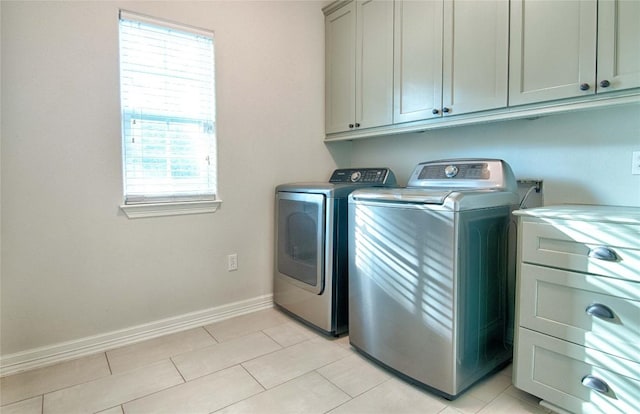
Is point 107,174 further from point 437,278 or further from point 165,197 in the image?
point 437,278

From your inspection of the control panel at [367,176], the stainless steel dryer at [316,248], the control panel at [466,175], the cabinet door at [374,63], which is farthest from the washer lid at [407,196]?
the cabinet door at [374,63]

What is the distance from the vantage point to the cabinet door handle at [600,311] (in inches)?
51.5

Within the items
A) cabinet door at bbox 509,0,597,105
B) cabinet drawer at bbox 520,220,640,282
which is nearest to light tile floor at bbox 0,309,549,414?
cabinet drawer at bbox 520,220,640,282

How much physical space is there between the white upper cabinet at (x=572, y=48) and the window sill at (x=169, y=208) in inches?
74.4

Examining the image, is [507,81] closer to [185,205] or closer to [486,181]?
[486,181]

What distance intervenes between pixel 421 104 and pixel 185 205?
1.62 m

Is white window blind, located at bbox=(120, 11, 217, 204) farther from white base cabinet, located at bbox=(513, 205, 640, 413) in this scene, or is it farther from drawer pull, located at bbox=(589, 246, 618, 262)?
drawer pull, located at bbox=(589, 246, 618, 262)

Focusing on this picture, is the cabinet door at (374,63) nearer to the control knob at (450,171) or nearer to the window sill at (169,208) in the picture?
the control knob at (450,171)

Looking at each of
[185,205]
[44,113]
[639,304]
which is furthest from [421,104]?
[44,113]

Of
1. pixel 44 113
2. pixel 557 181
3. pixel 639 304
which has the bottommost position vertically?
pixel 639 304

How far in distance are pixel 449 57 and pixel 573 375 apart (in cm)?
164

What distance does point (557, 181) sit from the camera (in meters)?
1.91

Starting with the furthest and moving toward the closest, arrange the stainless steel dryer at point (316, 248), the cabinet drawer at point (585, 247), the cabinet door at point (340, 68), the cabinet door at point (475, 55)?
the cabinet door at point (340, 68), the stainless steel dryer at point (316, 248), the cabinet door at point (475, 55), the cabinet drawer at point (585, 247)

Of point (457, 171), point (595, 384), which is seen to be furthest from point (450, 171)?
point (595, 384)
